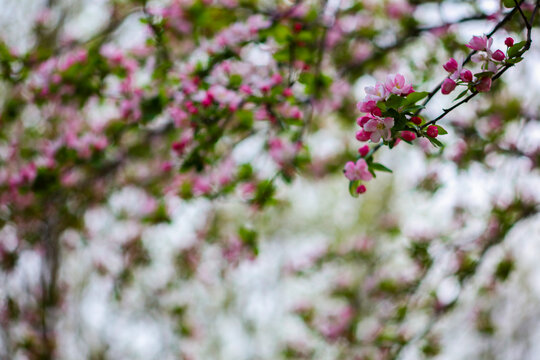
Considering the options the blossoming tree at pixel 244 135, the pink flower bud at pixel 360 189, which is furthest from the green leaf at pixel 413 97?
the pink flower bud at pixel 360 189

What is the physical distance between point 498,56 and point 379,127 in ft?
1.16

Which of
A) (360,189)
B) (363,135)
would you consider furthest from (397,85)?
(360,189)

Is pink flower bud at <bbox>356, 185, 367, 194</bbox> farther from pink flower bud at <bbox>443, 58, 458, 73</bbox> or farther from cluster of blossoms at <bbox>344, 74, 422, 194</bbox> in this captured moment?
pink flower bud at <bbox>443, 58, 458, 73</bbox>

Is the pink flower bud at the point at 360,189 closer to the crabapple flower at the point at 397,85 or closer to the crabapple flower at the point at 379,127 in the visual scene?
the crabapple flower at the point at 379,127

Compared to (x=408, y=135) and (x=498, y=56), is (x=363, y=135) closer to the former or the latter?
(x=408, y=135)

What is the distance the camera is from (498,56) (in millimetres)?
1173

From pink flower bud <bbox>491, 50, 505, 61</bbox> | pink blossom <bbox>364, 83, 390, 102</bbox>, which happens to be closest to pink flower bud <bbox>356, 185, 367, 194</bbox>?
pink blossom <bbox>364, 83, 390, 102</bbox>

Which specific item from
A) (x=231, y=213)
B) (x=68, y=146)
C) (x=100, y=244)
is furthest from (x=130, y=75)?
(x=231, y=213)

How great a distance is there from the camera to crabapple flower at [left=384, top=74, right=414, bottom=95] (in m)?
1.15

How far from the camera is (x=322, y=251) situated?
4.45m

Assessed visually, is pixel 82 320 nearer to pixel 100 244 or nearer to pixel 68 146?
pixel 100 244

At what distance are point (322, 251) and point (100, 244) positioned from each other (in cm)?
275

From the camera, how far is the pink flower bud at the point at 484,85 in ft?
3.83

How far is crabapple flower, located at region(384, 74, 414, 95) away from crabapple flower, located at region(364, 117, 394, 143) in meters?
0.07
